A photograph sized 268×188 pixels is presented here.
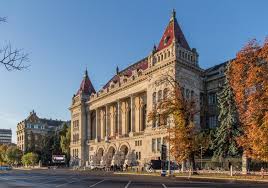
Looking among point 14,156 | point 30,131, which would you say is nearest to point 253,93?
point 14,156

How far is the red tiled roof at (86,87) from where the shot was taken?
376 feet

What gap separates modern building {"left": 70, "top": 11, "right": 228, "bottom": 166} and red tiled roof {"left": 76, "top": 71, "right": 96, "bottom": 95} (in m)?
1.63

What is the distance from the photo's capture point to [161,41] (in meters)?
77.9

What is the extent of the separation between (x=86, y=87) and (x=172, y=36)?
47.1 metres

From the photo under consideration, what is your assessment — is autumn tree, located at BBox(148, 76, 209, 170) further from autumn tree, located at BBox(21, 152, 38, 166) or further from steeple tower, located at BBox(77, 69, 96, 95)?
autumn tree, located at BBox(21, 152, 38, 166)

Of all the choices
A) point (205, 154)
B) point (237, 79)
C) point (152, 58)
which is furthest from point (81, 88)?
point (237, 79)

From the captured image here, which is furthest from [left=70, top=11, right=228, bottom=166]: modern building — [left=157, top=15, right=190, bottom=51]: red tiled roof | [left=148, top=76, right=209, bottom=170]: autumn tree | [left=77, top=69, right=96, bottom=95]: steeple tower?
[left=148, top=76, right=209, bottom=170]: autumn tree

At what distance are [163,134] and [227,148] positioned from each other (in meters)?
17.4

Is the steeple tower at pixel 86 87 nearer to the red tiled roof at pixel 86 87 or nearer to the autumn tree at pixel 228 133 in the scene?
the red tiled roof at pixel 86 87

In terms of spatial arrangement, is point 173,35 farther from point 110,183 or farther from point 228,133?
point 110,183

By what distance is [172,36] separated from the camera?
243 feet

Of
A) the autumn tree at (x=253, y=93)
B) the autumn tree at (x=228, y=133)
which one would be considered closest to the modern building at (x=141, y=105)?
the autumn tree at (x=228, y=133)

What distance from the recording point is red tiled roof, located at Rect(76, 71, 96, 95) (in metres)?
115

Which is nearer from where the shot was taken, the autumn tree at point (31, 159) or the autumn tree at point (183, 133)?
the autumn tree at point (183, 133)
